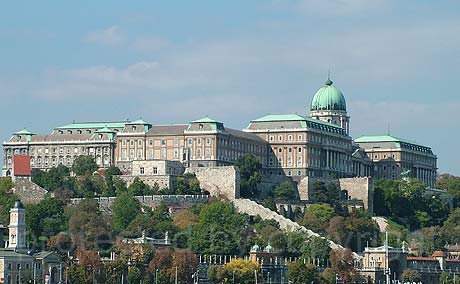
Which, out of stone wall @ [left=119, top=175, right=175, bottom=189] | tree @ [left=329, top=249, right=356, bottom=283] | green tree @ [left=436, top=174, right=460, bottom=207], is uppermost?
green tree @ [left=436, top=174, right=460, bottom=207]

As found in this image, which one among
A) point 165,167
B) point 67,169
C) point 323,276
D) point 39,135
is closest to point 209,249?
point 323,276

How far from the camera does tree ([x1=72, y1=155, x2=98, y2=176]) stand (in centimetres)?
14500

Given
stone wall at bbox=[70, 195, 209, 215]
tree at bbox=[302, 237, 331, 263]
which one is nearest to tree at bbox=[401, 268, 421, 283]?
tree at bbox=[302, 237, 331, 263]

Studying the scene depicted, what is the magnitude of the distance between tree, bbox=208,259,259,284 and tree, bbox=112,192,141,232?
464 inches

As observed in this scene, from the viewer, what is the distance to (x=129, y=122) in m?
151

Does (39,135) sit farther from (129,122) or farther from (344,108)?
(344,108)

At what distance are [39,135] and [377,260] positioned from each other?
3952 cm

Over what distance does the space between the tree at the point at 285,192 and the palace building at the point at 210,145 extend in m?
5.16

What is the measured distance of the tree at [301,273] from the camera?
116519 mm

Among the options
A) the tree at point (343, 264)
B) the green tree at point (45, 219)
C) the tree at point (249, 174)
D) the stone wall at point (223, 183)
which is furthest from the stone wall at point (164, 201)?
the tree at point (343, 264)

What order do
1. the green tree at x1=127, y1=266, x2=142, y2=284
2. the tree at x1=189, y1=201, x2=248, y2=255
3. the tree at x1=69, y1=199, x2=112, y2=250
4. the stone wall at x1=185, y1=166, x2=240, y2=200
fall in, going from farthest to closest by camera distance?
the stone wall at x1=185, y1=166, x2=240, y2=200
the tree at x1=189, y1=201, x2=248, y2=255
the tree at x1=69, y1=199, x2=112, y2=250
the green tree at x1=127, y1=266, x2=142, y2=284

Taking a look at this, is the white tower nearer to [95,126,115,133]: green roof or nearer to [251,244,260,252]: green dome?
[251,244,260,252]: green dome

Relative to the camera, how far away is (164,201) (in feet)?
439

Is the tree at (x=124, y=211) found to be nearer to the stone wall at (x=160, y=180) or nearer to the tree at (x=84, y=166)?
the stone wall at (x=160, y=180)
